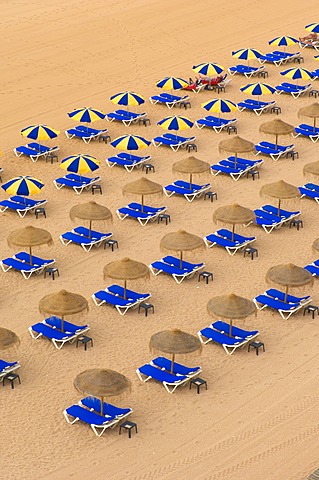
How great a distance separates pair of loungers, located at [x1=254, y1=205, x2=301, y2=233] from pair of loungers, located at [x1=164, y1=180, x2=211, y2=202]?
1955 millimetres

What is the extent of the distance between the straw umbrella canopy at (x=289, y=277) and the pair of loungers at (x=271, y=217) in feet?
14.5

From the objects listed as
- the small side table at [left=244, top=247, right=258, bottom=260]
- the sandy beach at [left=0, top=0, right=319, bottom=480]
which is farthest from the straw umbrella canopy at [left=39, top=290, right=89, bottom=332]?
the small side table at [left=244, top=247, right=258, bottom=260]

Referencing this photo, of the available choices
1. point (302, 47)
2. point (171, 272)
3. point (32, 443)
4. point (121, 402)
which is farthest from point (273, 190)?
point (302, 47)

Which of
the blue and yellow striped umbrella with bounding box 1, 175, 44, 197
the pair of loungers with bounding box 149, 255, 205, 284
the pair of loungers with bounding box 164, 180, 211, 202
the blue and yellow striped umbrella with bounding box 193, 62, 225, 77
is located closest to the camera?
the pair of loungers with bounding box 149, 255, 205, 284

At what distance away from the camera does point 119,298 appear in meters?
26.1

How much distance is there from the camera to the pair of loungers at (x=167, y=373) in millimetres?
22891

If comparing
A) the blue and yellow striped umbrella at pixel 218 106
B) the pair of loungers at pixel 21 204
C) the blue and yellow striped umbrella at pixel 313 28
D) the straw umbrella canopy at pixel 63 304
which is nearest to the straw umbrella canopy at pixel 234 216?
the pair of loungers at pixel 21 204

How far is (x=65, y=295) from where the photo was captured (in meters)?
24.2

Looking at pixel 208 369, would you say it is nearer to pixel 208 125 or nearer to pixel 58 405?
pixel 58 405

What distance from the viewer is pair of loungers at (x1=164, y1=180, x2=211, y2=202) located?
105 ft

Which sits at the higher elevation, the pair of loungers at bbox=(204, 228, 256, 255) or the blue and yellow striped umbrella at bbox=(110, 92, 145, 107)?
the blue and yellow striped umbrella at bbox=(110, 92, 145, 107)

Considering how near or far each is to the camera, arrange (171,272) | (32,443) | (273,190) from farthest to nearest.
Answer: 1. (273,190)
2. (171,272)
3. (32,443)

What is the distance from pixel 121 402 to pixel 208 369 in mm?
2213

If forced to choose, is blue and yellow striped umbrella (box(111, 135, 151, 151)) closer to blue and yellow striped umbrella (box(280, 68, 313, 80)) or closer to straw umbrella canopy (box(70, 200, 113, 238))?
straw umbrella canopy (box(70, 200, 113, 238))
